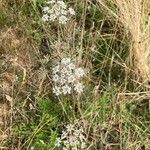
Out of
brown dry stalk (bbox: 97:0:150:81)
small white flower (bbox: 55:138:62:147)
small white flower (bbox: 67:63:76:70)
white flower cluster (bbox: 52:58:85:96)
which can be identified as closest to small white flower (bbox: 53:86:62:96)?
white flower cluster (bbox: 52:58:85:96)

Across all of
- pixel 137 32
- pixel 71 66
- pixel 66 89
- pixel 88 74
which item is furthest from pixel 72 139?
pixel 137 32

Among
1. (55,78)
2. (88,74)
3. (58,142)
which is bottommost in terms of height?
(58,142)

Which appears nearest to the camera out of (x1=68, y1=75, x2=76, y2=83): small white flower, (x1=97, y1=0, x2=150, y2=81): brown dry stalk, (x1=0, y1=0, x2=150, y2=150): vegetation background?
(x1=68, y1=75, x2=76, y2=83): small white flower

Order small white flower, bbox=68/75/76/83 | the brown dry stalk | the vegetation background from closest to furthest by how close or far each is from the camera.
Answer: small white flower, bbox=68/75/76/83 → the vegetation background → the brown dry stalk

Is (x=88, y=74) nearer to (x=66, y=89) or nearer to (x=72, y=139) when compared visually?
(x=66, y=89)

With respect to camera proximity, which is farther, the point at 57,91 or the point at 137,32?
the point at 137,32

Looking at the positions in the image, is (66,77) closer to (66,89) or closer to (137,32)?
(66,89)

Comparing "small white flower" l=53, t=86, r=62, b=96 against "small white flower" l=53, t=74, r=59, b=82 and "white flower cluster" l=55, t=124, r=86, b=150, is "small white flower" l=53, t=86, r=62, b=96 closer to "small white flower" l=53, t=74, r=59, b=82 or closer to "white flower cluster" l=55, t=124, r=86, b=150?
"small white flower" l=53, t=74, r=59, b=82

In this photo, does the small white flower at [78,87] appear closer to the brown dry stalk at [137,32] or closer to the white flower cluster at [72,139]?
the white flower cluster at [72,139]

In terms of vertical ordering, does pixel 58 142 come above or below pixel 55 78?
below
